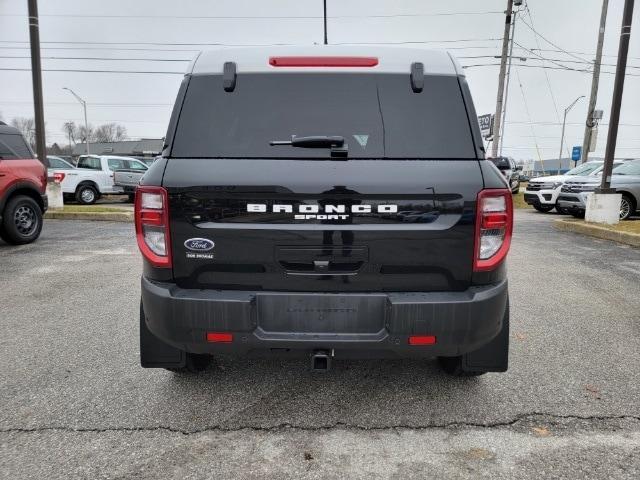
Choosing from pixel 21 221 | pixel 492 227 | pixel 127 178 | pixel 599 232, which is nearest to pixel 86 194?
pixel 127 178

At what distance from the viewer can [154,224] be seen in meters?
2.40

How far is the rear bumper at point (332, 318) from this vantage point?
2332 millimetres

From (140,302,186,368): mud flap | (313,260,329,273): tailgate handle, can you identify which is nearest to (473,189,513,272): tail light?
(313,260,329,273): tailgate handle

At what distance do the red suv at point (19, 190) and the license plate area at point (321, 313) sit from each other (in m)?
7.22

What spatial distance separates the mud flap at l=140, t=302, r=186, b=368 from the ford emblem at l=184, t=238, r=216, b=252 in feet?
2.33

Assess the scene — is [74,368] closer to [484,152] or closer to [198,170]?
[198,170]

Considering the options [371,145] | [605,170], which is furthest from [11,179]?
[605,170]

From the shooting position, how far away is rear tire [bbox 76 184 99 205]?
16.8m

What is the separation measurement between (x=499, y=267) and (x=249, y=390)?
171cm

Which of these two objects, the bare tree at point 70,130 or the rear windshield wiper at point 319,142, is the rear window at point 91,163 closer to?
the rear windshield wiper at point 319,142

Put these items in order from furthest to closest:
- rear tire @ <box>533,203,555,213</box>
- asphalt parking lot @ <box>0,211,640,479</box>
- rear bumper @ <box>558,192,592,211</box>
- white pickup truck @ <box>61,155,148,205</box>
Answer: white pickup truck @ <box>61,155,148,205</box> < rear tire @ <box>533,203,555,213</box> < rear bumper @ <box>558,192,592,211</box> < asphalt parking lot @ <box>0,211,640,479</box>

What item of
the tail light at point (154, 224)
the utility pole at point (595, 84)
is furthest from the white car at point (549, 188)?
the tail light at point (154, 224)

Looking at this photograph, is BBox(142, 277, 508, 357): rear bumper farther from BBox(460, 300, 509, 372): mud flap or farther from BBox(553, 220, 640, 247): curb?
BBox(553, 220, 640, 247): curb

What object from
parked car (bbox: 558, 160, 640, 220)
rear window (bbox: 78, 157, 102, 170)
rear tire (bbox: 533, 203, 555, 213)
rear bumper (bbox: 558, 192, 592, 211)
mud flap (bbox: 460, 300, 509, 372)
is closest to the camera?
mud flap (bbox: 460, 300, 509, 372)
